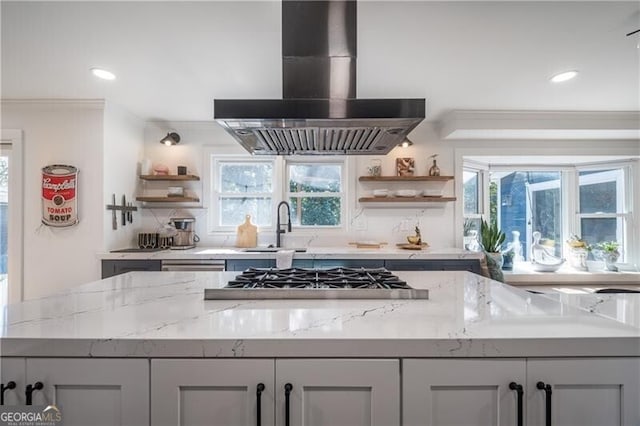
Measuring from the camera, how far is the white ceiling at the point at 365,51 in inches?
64.6

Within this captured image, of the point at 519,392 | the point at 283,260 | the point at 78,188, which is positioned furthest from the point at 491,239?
the point at 78,188

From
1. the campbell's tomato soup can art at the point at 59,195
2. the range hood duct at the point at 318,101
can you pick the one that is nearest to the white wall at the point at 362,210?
the campbell's tomato soup can art at the point at 59,195

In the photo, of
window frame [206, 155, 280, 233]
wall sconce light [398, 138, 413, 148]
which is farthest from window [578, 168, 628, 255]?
window frame [206, 155, 280, 233]

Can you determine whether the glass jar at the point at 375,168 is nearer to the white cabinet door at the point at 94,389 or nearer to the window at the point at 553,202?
the window at the point at 553,202

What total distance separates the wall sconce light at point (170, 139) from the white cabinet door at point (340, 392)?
317 cm

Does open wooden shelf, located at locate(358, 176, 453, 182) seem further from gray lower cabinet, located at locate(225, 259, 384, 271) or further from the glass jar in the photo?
gray lower cabinet, located at locate(225, 259, 384, 271)

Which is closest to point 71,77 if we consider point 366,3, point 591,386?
point 366,3

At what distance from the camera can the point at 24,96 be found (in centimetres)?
277

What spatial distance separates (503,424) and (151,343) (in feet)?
3.27

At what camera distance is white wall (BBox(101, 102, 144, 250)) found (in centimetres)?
292

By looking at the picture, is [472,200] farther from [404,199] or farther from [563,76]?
[563,76]

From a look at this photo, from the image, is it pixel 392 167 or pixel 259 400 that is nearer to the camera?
pixel 259 400

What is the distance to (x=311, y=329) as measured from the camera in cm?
92

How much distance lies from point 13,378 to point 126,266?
84.4 inches
